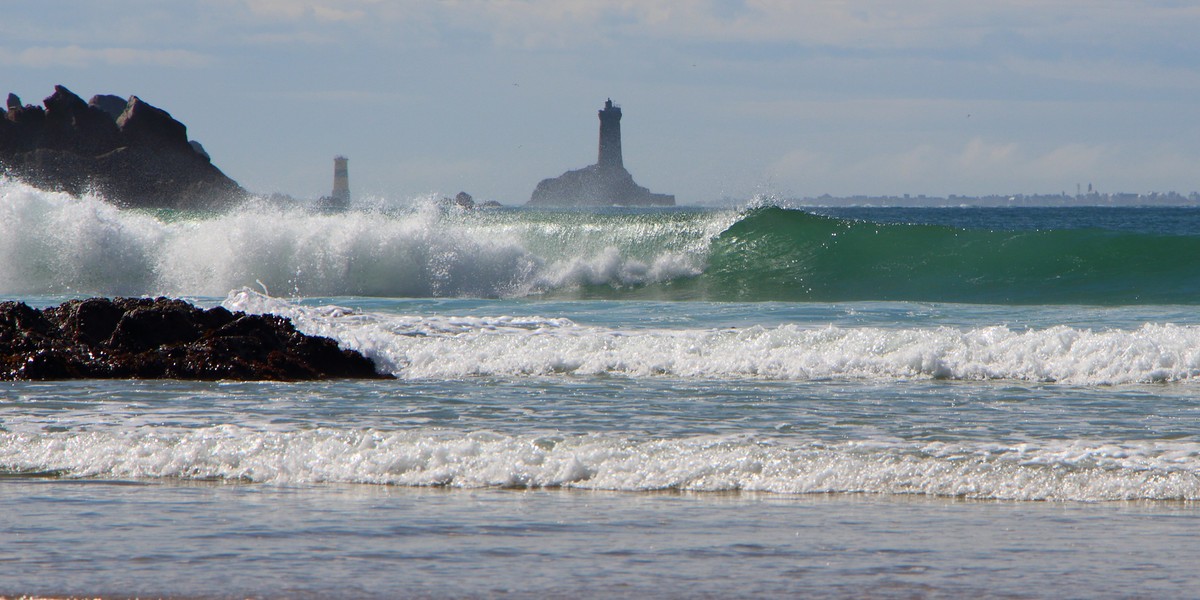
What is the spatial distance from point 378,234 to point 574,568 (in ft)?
65.4

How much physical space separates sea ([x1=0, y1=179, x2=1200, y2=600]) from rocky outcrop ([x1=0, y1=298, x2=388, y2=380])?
1.16ft

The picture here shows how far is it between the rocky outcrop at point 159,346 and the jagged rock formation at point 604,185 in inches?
4781

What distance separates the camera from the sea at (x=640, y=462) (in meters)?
4.41

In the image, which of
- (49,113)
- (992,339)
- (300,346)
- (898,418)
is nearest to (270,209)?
(300,346)

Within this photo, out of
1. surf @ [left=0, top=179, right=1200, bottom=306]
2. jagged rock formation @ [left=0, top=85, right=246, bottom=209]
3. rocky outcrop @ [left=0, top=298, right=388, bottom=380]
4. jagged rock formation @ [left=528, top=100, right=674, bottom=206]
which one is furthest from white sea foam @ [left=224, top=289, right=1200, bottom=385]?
jagged rock formation @ [left=528, top=100, right=674, bottom=206]

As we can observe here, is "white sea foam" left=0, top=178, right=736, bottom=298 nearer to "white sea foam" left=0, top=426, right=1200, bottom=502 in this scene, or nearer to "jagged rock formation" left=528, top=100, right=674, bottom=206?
"white sea foam" left=0, top=426, right=1200, bottom=502

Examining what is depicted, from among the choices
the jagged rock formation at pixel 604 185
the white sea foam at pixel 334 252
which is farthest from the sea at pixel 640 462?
the jagged rock formation at pixel 604 185

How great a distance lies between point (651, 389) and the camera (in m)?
9.95

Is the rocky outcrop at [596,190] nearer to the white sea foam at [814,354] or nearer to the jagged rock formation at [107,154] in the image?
the jagged rock formation at [107,154]

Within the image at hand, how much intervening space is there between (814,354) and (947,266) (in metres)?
12.2

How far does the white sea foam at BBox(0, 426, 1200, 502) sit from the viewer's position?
6.25 metres

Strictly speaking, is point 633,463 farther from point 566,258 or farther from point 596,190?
point 596,190

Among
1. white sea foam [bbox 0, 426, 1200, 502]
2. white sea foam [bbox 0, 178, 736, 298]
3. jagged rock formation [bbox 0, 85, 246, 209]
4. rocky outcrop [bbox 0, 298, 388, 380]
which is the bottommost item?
white sea foam [bbox 0, 426, 1200, 502]

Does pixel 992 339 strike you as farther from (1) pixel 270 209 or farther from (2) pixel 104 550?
(1) pixel 270 209
